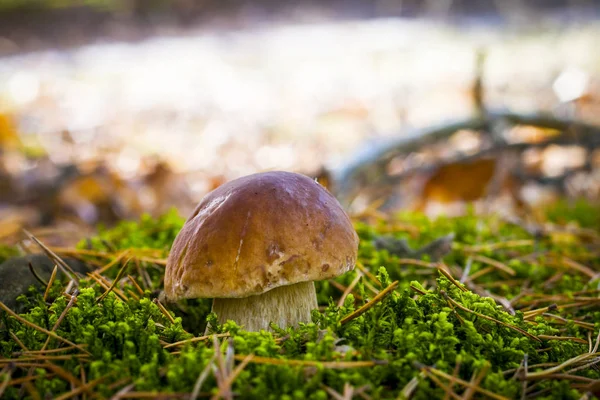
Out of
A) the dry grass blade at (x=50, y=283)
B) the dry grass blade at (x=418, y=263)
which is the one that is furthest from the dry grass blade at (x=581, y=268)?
the dry grass blade at (x=50, y=283)

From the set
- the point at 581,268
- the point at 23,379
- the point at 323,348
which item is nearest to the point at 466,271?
the point at 581,268

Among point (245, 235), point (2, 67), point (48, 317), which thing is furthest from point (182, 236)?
point (2, 67)

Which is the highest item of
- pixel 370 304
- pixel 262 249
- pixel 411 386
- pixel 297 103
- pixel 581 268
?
pixel 297 103

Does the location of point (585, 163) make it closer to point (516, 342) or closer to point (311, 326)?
point (516, 342)

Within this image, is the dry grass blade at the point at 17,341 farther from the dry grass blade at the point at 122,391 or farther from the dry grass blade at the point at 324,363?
the dry grass blade at the point at 324,363

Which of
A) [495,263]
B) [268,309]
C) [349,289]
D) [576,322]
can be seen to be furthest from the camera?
[495,263]

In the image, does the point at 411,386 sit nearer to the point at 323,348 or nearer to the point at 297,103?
the point at 323,348
